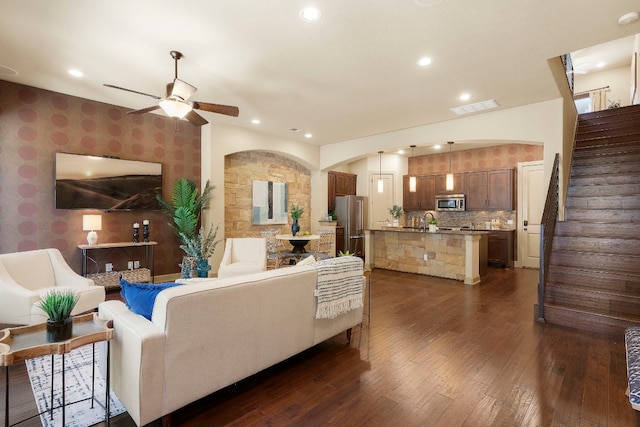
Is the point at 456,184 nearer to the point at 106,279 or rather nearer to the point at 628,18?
the point at 628,18

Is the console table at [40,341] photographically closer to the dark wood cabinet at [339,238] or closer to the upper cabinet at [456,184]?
the dark wood cabinet at [339,238]

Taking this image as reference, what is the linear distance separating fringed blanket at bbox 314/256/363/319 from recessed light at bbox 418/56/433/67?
95.6 inches

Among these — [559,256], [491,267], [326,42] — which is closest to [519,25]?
[326,42]

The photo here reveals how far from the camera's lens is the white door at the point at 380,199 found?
935cm

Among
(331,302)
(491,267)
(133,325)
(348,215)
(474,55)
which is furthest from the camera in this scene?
(348,215)

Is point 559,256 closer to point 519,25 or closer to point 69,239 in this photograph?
point 519,25

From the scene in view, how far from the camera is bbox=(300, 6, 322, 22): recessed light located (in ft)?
8.63

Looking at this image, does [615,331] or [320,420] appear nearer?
[320,420]

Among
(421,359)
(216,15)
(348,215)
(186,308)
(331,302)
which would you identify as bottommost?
(421,359)

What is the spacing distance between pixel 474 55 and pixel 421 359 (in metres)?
3.25

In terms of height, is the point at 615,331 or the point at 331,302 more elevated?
the point at 331,302

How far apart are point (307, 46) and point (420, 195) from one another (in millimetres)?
6787

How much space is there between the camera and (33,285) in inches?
136

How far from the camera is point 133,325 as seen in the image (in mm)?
1761
